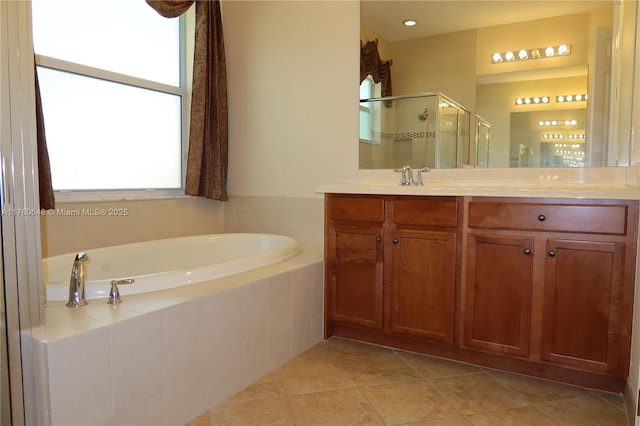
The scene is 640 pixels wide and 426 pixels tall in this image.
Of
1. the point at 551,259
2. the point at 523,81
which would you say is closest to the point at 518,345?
the point at 551,259

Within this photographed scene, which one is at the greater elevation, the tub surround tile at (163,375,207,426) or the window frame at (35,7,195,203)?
the window frame at (35,7,195,203)

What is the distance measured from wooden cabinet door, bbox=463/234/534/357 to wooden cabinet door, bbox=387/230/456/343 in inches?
3.3

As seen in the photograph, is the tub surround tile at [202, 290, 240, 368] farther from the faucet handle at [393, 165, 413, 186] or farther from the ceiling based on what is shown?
the ceiling

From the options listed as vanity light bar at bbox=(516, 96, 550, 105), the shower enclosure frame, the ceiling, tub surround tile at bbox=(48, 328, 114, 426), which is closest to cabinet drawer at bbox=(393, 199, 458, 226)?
vanity light bar at bbox=(516, 96, 550, 105)

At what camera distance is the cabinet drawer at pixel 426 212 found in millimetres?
1988

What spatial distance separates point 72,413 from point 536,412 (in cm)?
165

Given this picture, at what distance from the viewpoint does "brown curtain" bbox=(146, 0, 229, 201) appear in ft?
9.95

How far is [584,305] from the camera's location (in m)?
1.73

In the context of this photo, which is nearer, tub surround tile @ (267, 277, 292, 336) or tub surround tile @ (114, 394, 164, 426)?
tub surround tile @ (114, 394, 164, 426)

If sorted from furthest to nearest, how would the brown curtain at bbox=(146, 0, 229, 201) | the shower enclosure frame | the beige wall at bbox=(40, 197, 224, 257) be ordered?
1. the brown curtain at bbox=(146, 0, 229, 201)
2. the beige wall at bbox=(40, 197, 224, 257)
3. the shower enclosure frame

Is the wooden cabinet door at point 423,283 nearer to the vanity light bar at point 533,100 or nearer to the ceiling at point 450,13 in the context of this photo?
the vanity light bar at point 533,100

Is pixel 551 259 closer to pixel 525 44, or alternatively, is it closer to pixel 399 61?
pixel 525 44

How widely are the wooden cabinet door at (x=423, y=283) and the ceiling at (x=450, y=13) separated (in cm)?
128

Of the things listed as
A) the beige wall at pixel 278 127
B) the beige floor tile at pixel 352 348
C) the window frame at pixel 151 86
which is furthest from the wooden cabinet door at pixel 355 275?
the window frame at pixel 151 86
